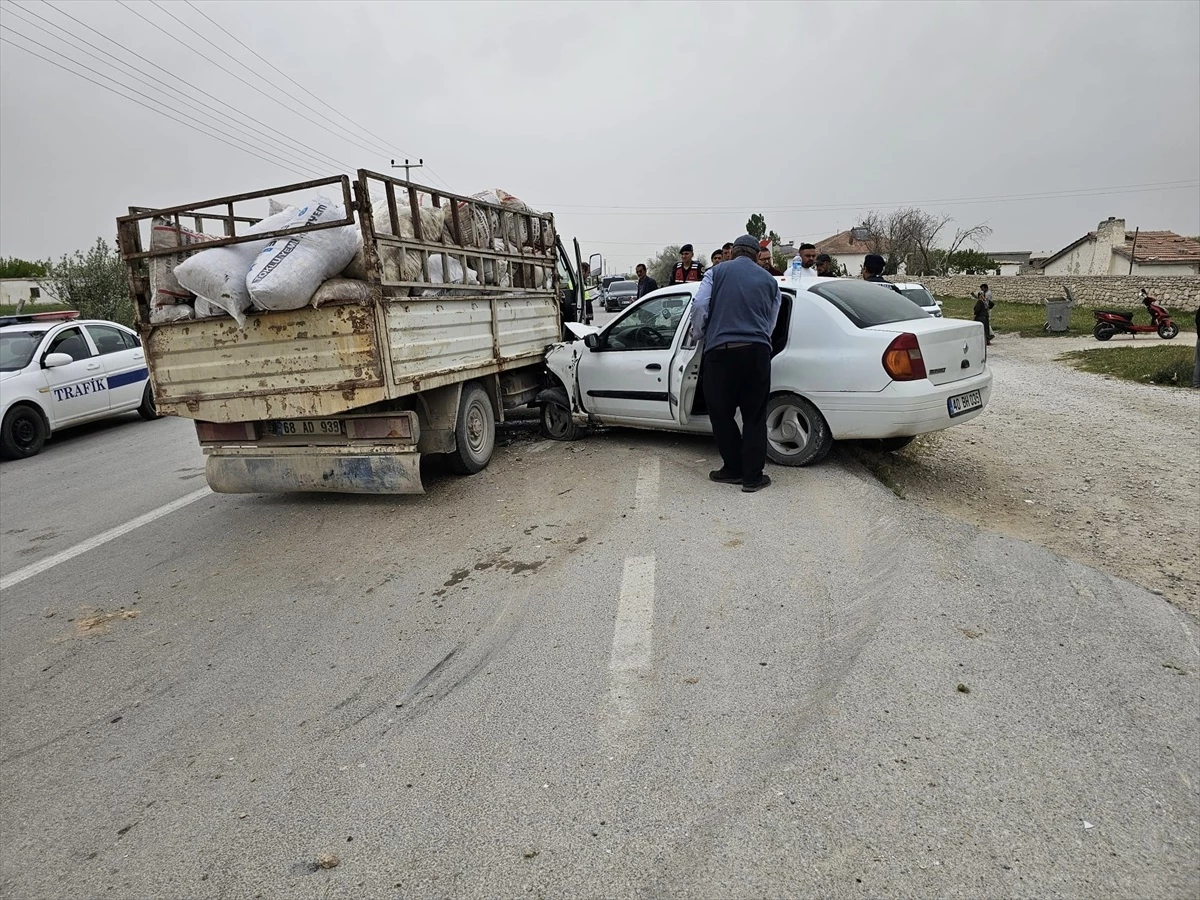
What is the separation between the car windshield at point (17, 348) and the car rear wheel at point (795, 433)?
9832 millimetres

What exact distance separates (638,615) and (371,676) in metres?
1.27

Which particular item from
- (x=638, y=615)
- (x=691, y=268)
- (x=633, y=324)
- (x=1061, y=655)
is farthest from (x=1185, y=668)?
(x=691, y=268)

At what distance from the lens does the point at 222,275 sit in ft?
17.0

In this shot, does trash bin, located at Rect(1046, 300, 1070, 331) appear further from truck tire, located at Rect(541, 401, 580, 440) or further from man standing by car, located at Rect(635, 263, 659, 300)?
truck tire, located at Rect(541, 401, 580, 440)

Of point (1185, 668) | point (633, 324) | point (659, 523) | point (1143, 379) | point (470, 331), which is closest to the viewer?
point (1185, 668)

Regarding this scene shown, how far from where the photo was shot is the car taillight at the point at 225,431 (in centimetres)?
602

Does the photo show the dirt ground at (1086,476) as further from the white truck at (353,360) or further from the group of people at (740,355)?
the white truck at (353,360)

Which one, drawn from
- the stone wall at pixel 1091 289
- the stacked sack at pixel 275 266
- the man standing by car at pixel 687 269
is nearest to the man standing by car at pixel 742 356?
the stacked sack at pixel 275 266

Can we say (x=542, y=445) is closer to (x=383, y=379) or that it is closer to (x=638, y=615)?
(x=383, y=379)

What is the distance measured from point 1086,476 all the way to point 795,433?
2234mm

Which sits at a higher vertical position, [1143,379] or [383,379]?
[383,379]

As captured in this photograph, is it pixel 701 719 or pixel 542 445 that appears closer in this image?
pixel 701 719

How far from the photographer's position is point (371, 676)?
3.42 meters

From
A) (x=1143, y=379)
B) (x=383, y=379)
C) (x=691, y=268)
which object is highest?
(x=691, y=268)
